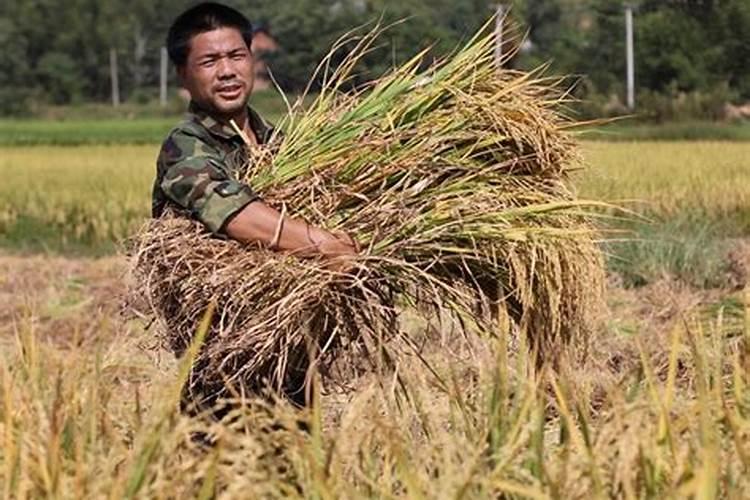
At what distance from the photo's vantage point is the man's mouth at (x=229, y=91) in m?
3.24

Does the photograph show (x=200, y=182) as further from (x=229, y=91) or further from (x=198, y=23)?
(x=198, y=23)

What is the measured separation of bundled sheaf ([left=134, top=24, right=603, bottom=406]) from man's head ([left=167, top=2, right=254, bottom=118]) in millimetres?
134

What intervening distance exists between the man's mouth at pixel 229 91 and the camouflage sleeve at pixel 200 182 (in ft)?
0.44

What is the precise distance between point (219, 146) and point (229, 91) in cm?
12

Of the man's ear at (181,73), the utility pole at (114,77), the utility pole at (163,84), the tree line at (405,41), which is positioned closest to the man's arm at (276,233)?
the man's ear at (181,73)

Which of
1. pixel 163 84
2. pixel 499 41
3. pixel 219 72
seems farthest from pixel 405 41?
pixel 219 72

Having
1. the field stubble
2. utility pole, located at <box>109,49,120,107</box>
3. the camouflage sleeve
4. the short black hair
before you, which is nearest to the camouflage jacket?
the camouflage sleeve

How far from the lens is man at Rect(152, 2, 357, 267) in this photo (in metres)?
2.99

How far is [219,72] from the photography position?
3.24 metres

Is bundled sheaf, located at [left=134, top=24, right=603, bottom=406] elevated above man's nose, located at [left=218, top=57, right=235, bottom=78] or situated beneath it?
situated beneath

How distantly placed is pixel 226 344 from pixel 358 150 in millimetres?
509

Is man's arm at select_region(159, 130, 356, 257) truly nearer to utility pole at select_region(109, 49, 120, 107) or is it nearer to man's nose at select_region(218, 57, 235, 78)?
man's nose at select_region(218, 57, 235, 78)

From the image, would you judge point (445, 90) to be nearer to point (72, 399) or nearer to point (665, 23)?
point (72, 399)

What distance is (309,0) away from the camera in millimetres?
47406
